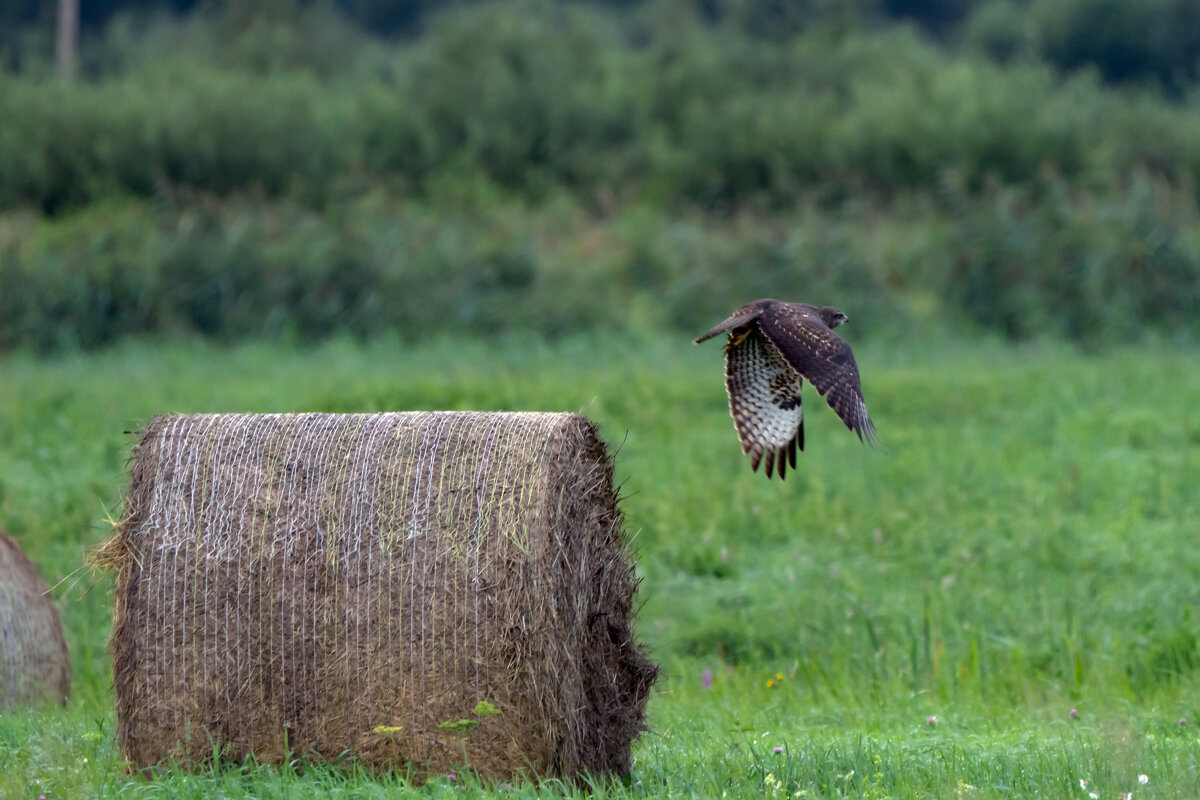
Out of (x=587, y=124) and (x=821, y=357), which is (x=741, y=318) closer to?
(x=821, y=357)

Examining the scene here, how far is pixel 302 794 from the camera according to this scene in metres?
5.05

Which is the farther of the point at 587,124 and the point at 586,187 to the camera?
the point at 587,124

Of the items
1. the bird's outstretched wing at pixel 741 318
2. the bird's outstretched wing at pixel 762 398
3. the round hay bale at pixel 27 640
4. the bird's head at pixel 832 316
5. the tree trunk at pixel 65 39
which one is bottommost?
the round hay bale at pixel 27 640

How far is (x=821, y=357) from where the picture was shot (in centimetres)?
621

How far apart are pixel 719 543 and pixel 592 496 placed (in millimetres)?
4729

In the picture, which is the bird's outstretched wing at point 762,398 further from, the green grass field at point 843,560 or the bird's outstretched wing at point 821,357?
the green grass field at point 843,560

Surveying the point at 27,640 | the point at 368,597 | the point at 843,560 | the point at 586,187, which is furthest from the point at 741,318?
the point at 586,187

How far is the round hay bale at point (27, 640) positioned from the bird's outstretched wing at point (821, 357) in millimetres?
3993

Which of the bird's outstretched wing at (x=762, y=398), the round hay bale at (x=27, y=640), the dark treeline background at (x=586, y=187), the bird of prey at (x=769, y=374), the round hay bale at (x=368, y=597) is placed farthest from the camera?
the dark treeline background at (x=586, y=187)

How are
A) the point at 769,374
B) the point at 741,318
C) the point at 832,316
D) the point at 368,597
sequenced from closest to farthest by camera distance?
the point at 368,597 → the point at 741,318 → the point at 769,374 → the point at 832,316

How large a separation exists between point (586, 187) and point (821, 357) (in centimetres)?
2055

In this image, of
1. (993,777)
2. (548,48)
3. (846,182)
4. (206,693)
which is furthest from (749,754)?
(548,48)

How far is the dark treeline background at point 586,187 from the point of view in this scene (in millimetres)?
19938

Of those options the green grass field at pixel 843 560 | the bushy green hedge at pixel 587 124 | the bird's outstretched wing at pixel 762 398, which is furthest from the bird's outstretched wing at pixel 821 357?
the bushy green hedge at pixel 587 124
